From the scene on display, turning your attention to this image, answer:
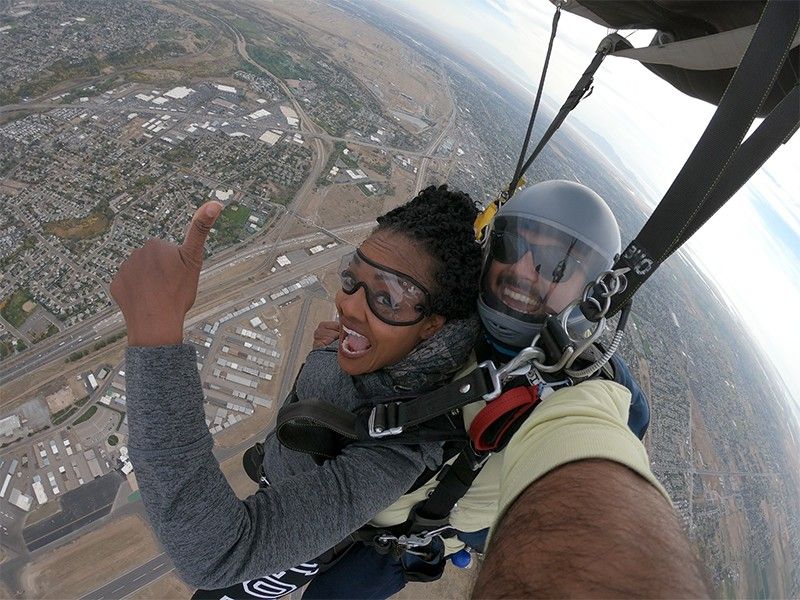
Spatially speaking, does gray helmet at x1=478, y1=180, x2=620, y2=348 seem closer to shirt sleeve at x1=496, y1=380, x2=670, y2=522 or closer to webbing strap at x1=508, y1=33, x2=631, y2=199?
shirt sleeve at x1=496, y1=380, x2=670, y2=522

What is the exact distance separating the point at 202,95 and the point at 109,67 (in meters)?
4.97

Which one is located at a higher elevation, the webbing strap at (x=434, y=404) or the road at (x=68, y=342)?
the webbing strap at (x=434, y=404)

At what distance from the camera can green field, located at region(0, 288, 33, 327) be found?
966 centimetres

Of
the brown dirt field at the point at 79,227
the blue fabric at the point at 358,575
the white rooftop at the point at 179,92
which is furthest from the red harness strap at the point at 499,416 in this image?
the white rooftop at the point at 179,92

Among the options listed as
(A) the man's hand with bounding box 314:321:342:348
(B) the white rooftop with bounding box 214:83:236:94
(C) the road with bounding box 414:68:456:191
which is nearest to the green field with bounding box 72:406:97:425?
(A) the man's hand with bounding box 314:321:342:348

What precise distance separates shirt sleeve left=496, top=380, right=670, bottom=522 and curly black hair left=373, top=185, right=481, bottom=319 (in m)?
0.46

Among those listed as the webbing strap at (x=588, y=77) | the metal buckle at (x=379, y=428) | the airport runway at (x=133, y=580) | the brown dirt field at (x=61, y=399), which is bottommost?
the brown dirt field at (x=61, y=399)

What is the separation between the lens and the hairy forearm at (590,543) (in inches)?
19.0

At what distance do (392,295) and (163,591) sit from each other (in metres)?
8.44

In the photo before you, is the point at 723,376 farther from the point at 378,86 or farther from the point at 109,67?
the point at 109,67

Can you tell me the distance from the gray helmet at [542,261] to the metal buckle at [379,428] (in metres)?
0.46

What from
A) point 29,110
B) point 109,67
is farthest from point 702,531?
point 109,67

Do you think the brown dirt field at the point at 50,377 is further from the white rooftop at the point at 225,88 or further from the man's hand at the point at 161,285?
the white rooftop at the point at 225,88

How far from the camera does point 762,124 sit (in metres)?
0.78
